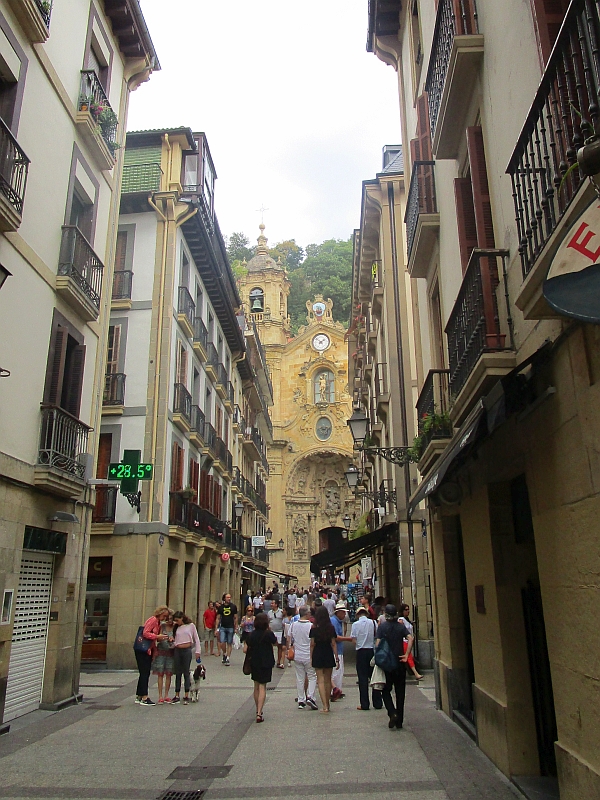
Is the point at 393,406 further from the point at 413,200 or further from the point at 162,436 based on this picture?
the point at 413,200

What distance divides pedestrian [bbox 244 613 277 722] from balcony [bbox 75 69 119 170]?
31.5 feet

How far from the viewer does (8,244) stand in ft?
32.9

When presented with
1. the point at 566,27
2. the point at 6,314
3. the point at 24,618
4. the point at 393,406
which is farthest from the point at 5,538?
the point at 393,406

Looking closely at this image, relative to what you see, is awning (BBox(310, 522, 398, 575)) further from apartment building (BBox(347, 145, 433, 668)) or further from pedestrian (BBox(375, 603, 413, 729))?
pedestrian (BBox(375, 603, 413, 729))

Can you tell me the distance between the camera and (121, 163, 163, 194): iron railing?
860 inches

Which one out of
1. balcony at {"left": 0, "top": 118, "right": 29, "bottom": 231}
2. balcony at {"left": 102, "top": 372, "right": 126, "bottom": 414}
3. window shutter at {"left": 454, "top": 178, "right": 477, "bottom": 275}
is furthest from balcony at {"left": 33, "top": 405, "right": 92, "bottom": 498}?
window shutter at {"left": 454, "top": 178, "right": 477, "bottom": 275}

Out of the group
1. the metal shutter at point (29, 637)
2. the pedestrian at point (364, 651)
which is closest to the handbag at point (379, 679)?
the pedestrian at point (364, 651)

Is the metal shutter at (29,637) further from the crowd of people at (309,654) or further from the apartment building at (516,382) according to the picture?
the apartment building at (516,382)

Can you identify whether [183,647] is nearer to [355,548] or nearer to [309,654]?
[309,654]

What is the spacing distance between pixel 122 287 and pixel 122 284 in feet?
0.34

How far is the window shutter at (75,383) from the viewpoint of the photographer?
12562 millimetres

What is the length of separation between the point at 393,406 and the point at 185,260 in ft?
28.7

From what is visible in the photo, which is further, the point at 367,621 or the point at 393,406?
the point at 393,406

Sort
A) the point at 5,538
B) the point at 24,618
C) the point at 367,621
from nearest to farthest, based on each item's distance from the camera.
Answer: the point at 5,538 < the point at 24,618 < the point at 367,621
